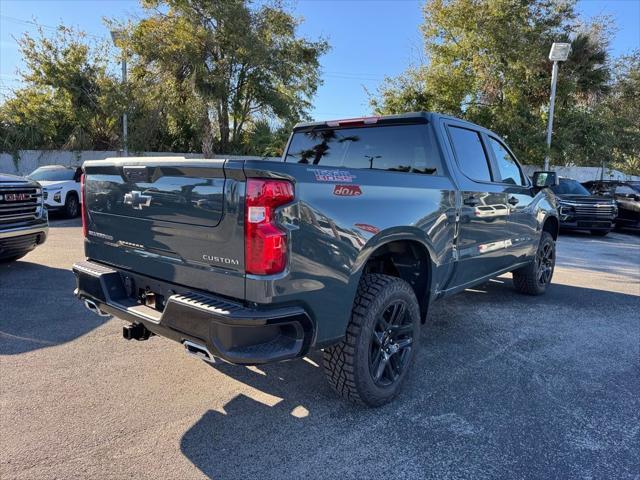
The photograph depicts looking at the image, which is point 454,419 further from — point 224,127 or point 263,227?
point 224,127

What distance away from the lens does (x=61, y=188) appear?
40.8 ft

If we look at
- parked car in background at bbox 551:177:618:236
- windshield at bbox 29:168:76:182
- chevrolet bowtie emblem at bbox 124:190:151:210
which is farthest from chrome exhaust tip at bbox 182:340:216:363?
parked car in background at bbox 551:177:618:236


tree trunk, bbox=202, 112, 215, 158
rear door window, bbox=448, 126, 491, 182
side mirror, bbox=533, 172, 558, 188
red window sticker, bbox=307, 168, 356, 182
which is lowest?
red window sticker, bbox=307, 168, 356, 182

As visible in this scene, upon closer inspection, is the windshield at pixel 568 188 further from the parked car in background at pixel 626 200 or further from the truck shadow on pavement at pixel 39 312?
the truck shadow on pavement at pixel 39 312

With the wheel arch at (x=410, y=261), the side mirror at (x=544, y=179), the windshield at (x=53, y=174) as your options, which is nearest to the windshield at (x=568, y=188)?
the side mirror at (x=544, y=179)

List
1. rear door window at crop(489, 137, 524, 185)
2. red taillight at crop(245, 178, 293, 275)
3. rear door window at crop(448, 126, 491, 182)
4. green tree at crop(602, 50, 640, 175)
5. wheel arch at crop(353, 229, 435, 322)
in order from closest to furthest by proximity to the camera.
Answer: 1. red taillight at crop(245, 178, 293, 275)
2. wheel arch at crop(353, 229, 435, 322)
3. rear door window at crop(448, 126, 491, 182)
4. rear door window at crop(489, 137, 524, 185)
5. green tree at crop(602, 50, 640, 175)

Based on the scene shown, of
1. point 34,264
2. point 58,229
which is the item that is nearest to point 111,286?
point 34,264

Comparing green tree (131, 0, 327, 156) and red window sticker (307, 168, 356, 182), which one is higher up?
green tree (131, 0, 327, 156)

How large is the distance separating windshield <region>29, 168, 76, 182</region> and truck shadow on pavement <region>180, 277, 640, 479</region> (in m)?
11.8

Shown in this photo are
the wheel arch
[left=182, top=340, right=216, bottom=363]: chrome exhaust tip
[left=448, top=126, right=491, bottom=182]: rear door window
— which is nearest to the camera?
[left=182, top=340, right=216, bottom=363]: chrome exhaust tip

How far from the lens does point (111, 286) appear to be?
10.1 feet

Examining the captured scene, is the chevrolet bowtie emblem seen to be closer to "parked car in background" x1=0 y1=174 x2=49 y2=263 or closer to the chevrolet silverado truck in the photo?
the chevrolet silverado truck

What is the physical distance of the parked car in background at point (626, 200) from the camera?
45.7ft

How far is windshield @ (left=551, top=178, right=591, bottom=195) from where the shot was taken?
13.9 metres
